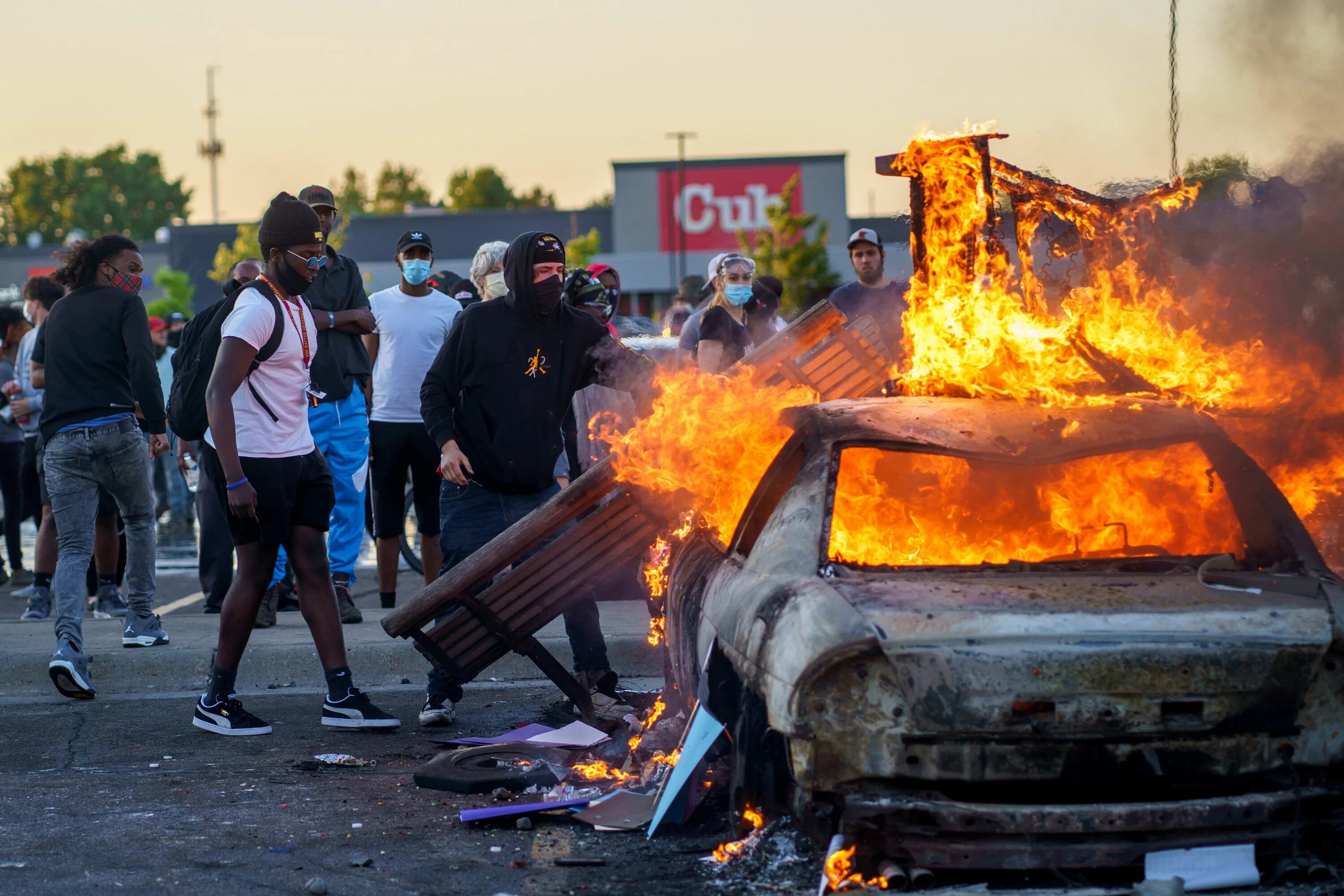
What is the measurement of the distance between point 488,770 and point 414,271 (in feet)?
13.4

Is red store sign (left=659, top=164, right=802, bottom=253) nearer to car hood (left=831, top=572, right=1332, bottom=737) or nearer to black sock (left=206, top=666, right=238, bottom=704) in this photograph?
black sock (left=206, top=666, right=238, bottom=704)

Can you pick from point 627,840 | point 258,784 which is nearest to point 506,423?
point 258,784

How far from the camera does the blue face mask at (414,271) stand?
8.45 m

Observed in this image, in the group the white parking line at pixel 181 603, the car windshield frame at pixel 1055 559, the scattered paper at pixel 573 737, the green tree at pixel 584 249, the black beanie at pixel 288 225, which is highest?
the green tree at pixel 584 249

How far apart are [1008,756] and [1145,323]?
8.75 feet

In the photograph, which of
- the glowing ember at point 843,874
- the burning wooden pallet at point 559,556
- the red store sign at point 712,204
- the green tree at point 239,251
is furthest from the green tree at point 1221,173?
the green tree at point 239,251

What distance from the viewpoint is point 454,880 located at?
13.4 feet

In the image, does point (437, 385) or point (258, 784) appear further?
point (437, 385)

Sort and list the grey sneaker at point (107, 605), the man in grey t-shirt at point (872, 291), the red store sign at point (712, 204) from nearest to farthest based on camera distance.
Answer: the grey sneaker at point (107, 605) < the man in grey t-shirt at point (872, 291) < the red store sign at point (712, 204)

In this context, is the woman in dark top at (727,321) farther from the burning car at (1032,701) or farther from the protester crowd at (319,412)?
the burning car at (1032,701)

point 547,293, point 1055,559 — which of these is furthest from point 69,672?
point 1055,559

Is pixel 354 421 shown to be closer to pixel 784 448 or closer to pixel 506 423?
pixel 506 423

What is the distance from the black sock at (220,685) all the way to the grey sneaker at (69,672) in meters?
0.96

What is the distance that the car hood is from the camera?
3527 mm
